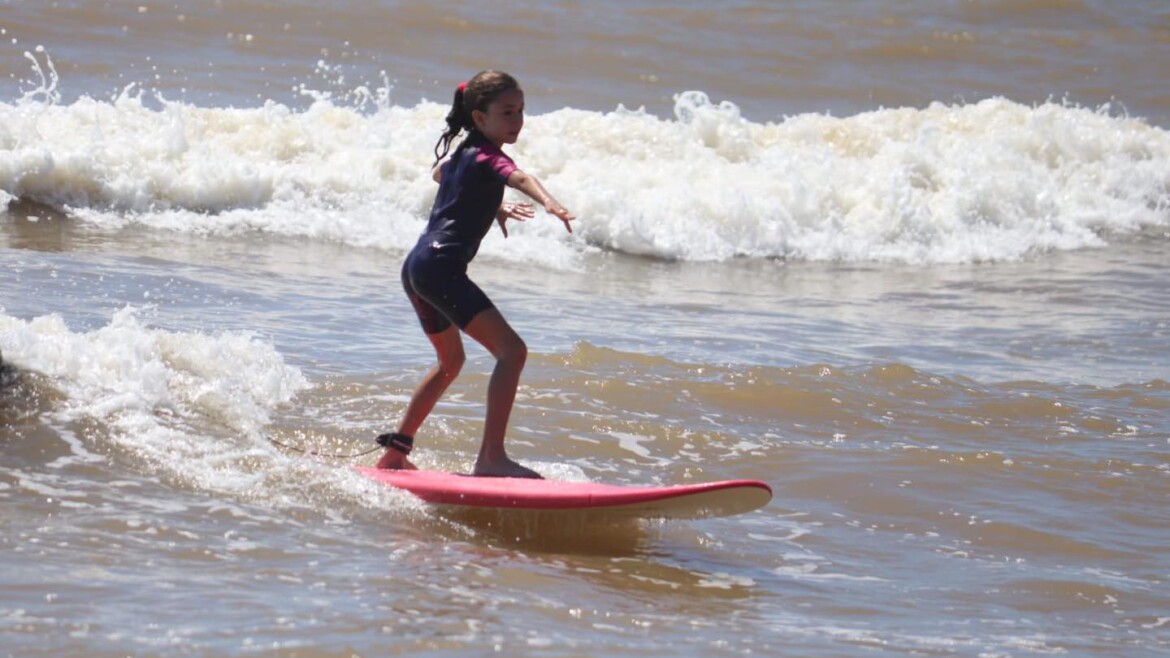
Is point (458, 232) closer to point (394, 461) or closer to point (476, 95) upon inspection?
point (476, 95)

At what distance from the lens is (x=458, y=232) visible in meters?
5.52

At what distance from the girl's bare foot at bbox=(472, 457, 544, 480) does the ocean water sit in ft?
0.59

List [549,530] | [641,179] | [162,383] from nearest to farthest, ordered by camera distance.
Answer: [549,530] < [162,383] < [641,179]

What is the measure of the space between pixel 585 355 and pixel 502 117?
279 cm

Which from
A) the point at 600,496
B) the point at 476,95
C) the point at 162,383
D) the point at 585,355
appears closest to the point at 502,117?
the point at 476,95

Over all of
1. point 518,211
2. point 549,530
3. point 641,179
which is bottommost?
point 549,530

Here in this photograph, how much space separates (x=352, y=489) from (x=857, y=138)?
11900 mm

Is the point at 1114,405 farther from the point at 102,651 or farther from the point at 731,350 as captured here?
the point at 102,651

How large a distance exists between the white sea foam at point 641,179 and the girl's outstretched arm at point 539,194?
699 centimetres

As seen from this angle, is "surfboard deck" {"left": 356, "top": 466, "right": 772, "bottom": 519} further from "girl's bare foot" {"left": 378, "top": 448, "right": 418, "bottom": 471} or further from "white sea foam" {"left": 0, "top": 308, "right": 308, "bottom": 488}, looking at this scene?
"white sea foam" {"left": 0, "top": 308, "right": 308, "bottom": 488}

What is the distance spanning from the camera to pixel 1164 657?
4633 mm

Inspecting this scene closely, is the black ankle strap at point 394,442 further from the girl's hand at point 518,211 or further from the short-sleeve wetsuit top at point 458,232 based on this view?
the girl's hand at point 518,211

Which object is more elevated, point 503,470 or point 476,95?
point 476,95

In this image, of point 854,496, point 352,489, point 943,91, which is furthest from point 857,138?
point 352,489
